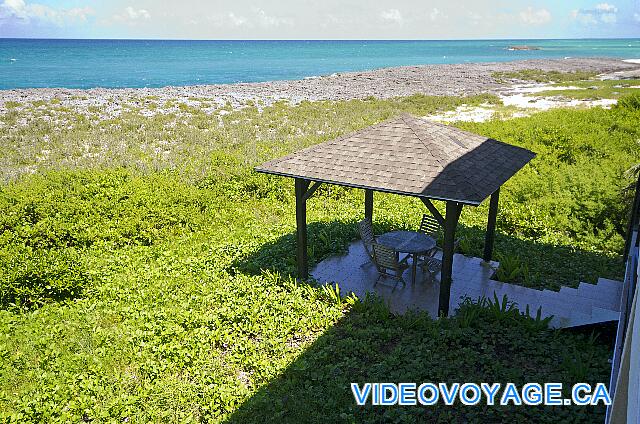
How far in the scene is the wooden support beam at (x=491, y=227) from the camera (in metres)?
8.96

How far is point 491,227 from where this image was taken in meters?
9.05

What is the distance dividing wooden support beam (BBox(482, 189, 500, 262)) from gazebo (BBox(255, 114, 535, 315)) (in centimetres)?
4

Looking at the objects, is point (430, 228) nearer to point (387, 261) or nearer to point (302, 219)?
point (387, 261)

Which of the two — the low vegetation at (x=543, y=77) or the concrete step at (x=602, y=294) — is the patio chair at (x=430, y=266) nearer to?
the concrete step at (x=602, y=294)

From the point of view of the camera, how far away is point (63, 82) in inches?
2249

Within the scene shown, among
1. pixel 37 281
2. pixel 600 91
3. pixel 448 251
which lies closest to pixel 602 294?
pixel 448 251

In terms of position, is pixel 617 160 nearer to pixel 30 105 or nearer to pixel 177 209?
pixel 177 209

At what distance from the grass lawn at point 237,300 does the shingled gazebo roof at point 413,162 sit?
2013 mm

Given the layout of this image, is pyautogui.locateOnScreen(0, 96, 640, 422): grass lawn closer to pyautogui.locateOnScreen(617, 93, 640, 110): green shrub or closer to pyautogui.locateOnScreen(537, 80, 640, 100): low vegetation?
pyautogui.locateOnScreen(617, 93, 640, 110): green shrub

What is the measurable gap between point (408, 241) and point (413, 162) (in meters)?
2.05

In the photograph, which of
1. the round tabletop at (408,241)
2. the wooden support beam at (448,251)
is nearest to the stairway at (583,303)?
the wooden support beam at (448,251)

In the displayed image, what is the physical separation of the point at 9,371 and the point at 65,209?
19.3ft

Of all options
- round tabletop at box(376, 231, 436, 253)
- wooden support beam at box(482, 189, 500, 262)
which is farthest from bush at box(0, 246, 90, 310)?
wooden support beam at box(482, 189, 500, 262)

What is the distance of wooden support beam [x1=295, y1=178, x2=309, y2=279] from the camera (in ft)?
26.1
